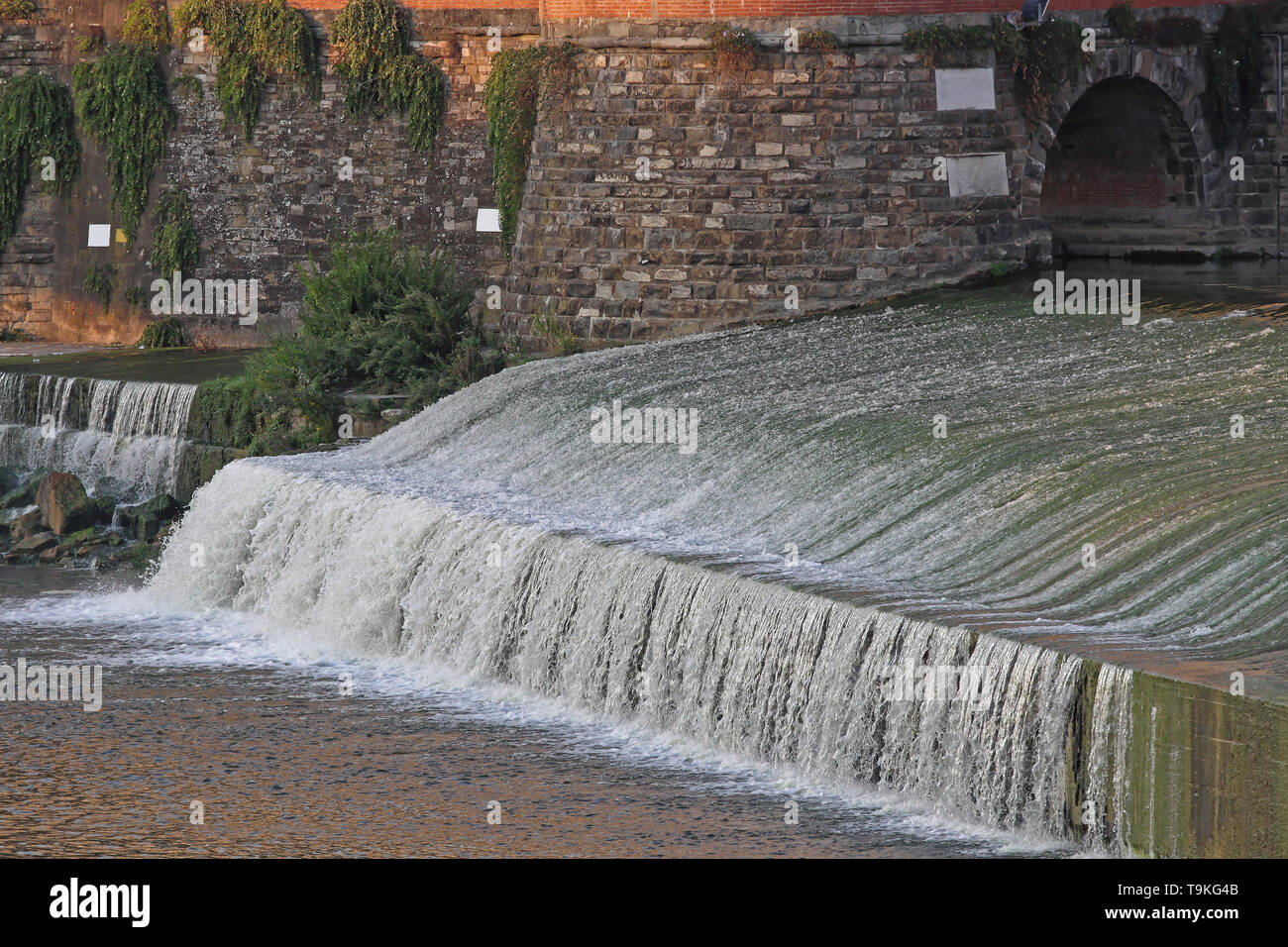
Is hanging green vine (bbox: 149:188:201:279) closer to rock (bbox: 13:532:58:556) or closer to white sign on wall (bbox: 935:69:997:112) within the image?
rock (bbox: 13:532:58:556)

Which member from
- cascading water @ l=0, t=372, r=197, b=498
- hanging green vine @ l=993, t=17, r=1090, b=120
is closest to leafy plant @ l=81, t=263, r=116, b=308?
cascading water @ l=0, t=372, r=197, b=498

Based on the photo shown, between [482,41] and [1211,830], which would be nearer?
[1211,830]

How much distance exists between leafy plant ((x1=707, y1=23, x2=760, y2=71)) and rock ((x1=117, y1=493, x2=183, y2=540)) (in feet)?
20.9

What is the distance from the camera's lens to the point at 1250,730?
7.79 meters

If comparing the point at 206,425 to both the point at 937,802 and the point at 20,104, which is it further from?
the point at 937,802

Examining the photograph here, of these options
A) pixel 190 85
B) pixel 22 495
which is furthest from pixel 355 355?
pixel 190 85

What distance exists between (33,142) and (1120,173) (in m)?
12.4

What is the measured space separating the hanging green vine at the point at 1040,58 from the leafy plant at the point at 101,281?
10.5m

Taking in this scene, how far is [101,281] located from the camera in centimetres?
2319

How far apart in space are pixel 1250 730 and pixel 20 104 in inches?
728

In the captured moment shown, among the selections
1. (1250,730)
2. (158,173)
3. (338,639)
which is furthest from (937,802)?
(158,173)

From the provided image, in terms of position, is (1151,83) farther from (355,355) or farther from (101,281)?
(101,281)

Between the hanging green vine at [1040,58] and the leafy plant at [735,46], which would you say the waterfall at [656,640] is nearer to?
the leafy plant at [735,46]

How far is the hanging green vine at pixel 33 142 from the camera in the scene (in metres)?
22.8
